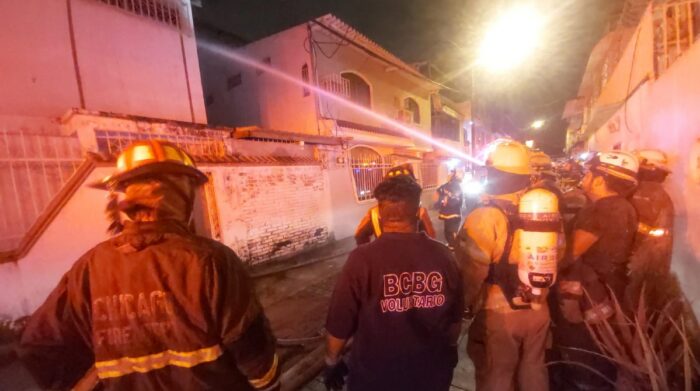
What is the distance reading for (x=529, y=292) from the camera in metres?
1.97

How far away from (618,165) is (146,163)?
11.4 ft

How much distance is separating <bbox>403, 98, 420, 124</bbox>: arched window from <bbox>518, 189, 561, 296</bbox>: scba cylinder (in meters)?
13.4

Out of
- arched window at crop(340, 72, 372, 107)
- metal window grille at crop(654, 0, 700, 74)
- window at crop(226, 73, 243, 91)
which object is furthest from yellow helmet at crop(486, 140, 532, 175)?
window at crop(226, 73, 243, 91)

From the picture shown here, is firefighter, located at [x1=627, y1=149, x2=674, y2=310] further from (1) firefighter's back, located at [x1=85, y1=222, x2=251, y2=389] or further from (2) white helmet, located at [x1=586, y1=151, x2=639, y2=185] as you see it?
(1) firefighter's back, located at [x1=85, y1=222, x2=251, y2=389]

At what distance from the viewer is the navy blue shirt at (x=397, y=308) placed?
1691mm

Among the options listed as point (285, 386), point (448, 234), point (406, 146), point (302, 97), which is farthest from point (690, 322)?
point (406, 146)

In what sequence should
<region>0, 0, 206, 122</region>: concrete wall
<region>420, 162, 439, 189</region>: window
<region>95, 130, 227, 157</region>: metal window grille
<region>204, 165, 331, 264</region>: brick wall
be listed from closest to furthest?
1. <region>0, 0, 206, 122</region>: concrete wall
2. <region>95, 130, 227, 157</region>: metal window grille
3. <region>204, 165, 331, 264</region>: brick wall
4. <region>420, 162, 439, 189</region>: window

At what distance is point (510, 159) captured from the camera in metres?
2.28

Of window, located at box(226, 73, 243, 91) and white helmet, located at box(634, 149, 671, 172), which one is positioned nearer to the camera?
white helmet, located at box(634, 149, 671, 172)

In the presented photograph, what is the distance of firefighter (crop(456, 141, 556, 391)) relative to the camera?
81.0 inches

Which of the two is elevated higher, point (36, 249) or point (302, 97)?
point (302, 97)

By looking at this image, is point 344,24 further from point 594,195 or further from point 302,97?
point 594,195

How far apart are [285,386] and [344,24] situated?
10099 mm

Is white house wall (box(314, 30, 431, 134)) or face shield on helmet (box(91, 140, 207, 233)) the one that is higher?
white house wall (box(314, 30, 431, 134))
